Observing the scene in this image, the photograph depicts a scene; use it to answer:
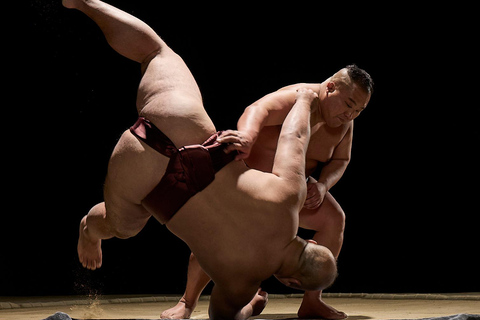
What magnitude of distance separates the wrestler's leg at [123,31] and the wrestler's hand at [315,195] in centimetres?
68

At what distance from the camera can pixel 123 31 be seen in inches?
74.2

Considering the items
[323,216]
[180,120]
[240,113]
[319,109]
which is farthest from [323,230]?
[240,113]

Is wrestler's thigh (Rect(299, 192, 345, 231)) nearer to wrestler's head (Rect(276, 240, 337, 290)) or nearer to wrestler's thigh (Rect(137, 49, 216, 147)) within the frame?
wrestler's head (Rect(276, 240, 337, 290))

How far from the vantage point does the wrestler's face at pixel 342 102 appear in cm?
198

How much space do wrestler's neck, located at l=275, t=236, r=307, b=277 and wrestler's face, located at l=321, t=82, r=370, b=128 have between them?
1.59 feet

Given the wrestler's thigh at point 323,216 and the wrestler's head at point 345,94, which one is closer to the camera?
the wrestler's head at point 345,94

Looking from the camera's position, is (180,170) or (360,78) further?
(360,78)

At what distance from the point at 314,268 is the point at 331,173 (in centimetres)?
62

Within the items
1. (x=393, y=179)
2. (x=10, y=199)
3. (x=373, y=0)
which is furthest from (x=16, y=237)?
(x=373, y=0)

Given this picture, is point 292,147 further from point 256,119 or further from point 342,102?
point 342,102

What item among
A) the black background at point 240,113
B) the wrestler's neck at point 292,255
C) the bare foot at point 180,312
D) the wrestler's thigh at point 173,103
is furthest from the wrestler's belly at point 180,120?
the black background at point 240,113

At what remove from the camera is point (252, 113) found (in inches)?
74.9

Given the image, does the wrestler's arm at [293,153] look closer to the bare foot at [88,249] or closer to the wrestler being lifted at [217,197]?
the wrestler being lifted at [217,197]

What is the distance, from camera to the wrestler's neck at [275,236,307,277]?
169cm
